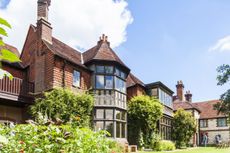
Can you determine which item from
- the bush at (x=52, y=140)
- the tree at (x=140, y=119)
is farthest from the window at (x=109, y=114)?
the bush at (x=52, y=140)

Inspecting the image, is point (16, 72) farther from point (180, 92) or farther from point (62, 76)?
point (180, 92)

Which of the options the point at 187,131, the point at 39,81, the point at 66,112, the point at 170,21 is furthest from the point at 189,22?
the point at 187,131

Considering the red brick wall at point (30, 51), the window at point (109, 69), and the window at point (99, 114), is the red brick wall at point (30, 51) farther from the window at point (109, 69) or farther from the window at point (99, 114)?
the window at point (109, 69)

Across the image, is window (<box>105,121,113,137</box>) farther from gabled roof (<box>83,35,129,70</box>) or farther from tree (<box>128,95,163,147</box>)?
gabled roof (<box>83,35,129,70</box>)

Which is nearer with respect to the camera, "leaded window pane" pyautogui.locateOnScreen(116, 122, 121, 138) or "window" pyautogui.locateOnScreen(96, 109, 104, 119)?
"window" pyautogui.locateOnScreen(96, 109, 104, 119)

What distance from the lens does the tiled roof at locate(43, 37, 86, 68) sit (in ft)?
76.1

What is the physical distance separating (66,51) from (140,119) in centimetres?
886

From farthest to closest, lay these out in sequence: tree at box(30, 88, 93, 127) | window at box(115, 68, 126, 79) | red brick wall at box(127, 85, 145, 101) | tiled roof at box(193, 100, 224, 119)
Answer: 1. tiled roof at box(193, 100, 224, 119)
2. red brick wall at box(127, 85, 145, 101)
3. window at box(115, 68, 126, 79)
4. tree at box(30, 88, 93, 127)

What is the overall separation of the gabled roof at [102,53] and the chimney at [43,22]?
12.7 feet

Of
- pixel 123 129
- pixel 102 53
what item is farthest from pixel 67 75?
pixel 123 129

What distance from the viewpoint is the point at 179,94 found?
50.7 m

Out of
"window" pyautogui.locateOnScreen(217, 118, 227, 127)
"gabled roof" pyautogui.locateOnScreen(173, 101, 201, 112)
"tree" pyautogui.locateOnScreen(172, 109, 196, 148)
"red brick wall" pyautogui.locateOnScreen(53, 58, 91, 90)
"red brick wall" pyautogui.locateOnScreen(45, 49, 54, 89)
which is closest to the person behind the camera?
"red brick wall" pyautogui.locateOnScreen(45, 49, 54, 89)

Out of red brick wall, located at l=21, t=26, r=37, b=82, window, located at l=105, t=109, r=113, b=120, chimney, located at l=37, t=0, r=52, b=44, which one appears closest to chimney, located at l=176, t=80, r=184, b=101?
window, located at l=105, t=109, r=113, b=120

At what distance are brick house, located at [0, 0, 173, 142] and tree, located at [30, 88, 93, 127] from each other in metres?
1.04
